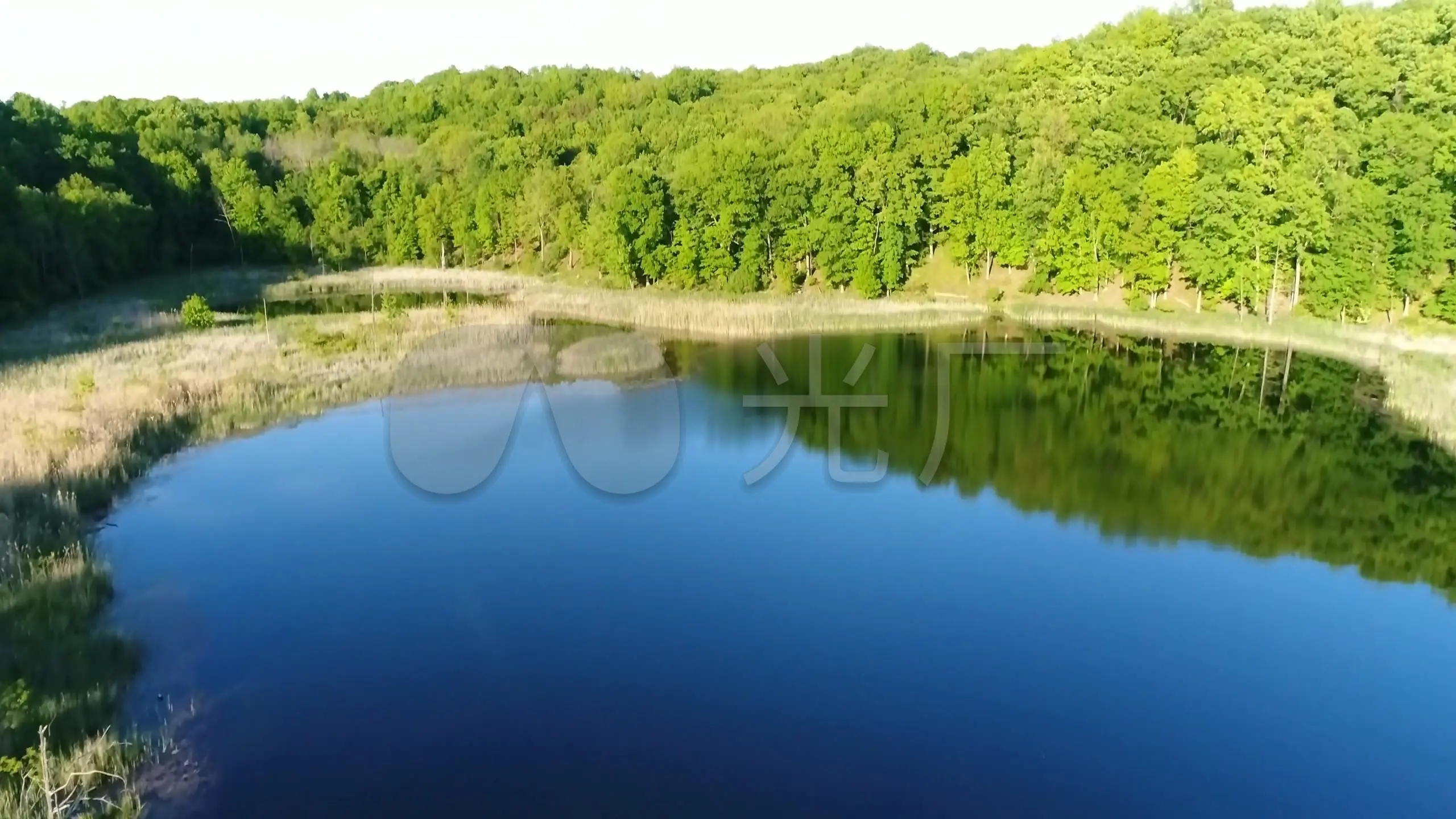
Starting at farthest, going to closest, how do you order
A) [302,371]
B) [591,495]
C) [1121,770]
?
[302,371]
[591,495]
[1121,770]

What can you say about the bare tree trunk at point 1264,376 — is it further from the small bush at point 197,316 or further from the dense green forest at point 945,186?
the small bush at point 197,316

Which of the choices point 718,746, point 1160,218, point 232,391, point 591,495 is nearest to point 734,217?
point 1160,218

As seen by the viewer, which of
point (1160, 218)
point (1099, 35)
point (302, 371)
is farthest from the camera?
point (1099, 35)

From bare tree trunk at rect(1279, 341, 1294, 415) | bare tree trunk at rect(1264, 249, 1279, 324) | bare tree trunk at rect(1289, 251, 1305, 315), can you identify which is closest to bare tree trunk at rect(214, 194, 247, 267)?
bare tree trunk at rect(1264, 249, 1279, 324)

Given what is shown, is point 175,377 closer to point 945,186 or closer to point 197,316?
point 197,316

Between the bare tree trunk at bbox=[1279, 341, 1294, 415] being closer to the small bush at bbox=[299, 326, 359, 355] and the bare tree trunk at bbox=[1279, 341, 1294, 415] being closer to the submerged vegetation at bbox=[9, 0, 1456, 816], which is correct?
the submerged vegetation at bbox=[9, 0, 1456, 816]

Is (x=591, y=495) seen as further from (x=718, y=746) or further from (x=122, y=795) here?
(x=122, y=795)

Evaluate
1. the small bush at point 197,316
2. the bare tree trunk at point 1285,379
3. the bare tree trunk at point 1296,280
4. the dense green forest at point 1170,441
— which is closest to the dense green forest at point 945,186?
the bare tree trunk at point 1296,280
